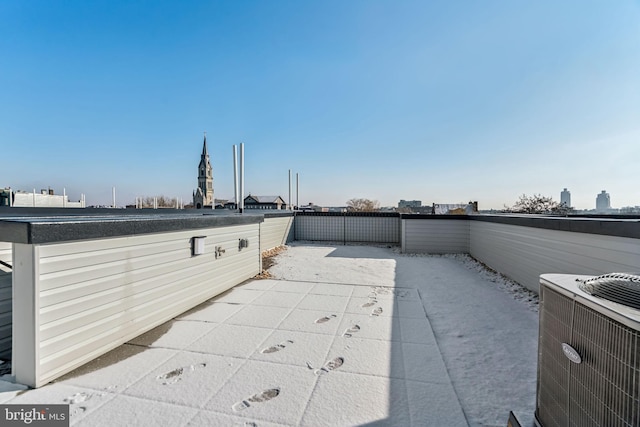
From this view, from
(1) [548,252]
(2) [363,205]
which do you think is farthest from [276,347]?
(2) [363,205]

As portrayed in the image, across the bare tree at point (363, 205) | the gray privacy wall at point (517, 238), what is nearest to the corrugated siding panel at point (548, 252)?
the gray privacy wall at point (517, 238)

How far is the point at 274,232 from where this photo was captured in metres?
10.0

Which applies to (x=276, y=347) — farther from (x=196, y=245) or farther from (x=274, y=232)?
(x=274, y=232)

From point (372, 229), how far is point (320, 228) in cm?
236

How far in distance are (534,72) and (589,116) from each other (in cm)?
209

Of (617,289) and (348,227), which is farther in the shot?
(348,227)

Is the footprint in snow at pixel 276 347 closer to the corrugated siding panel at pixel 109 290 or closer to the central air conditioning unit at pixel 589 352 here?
the corrugated siding panel at pixel 109 290

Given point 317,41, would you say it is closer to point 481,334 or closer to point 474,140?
point 474,140

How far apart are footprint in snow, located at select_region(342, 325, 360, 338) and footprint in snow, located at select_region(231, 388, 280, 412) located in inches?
48.8

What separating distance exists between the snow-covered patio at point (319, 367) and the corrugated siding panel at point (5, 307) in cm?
89

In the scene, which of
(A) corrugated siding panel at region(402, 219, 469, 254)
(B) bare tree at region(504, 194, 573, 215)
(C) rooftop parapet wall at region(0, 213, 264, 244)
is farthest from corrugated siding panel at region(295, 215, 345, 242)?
(B) bare tree at region(504, 194, 573, 215)

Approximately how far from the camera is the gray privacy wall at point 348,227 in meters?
11.4

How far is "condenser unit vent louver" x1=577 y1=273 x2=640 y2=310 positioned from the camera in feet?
3.44

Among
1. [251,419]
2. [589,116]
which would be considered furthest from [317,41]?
[251,419]
